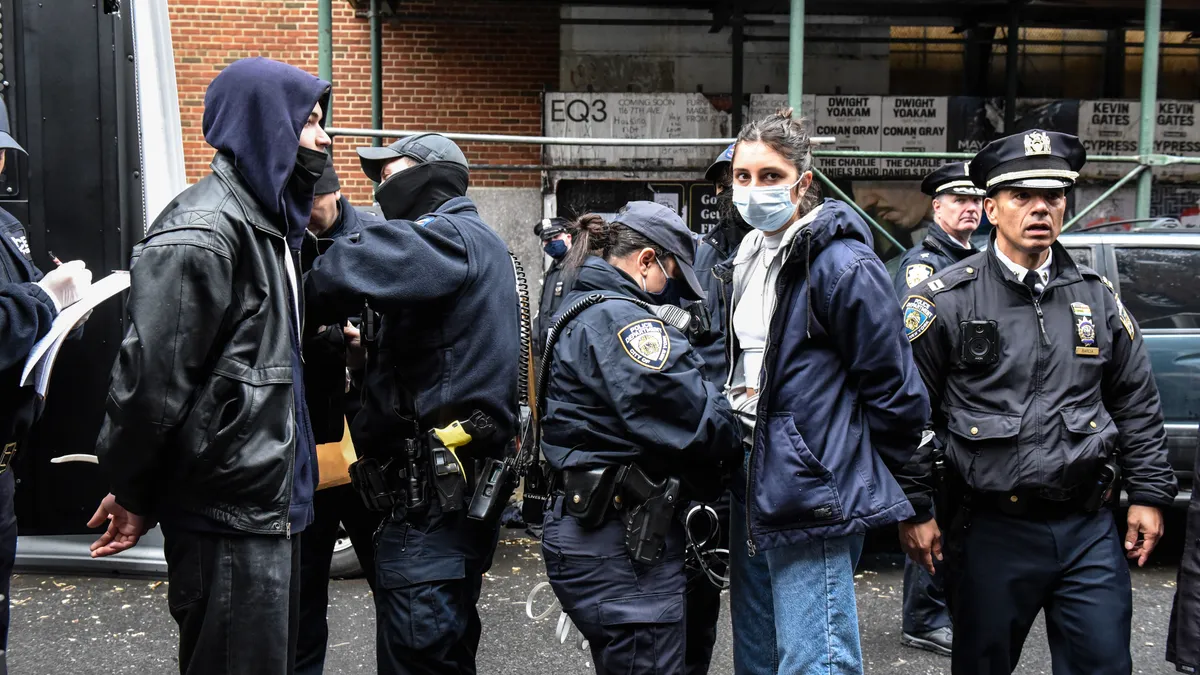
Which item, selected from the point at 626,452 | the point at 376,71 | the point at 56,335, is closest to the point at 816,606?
the point at 626,452

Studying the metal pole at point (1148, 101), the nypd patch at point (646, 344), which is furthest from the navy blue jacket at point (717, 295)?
the metal pole at point (1148, 101)

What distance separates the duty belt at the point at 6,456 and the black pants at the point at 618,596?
168 centimetres

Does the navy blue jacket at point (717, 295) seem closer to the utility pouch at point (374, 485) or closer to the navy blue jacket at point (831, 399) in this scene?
the navy blue jacket at point (831, 399)

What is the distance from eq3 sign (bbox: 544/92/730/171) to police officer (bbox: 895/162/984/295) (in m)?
6.12

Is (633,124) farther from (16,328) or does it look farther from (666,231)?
(16,328)

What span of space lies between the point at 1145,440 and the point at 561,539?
175 cm

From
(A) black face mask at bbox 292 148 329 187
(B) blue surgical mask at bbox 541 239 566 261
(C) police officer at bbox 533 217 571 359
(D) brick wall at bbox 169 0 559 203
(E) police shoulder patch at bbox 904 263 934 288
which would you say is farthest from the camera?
(D) brick wall at bbox 169 0 559 203

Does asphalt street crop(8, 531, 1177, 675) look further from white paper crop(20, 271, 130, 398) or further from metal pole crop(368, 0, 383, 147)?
metal pole crop(368, 0, 383, 147)

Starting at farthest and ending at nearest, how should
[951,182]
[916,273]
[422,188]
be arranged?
[951,182] → [916,273] → [422,188]

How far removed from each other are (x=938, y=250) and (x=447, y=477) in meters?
3.10

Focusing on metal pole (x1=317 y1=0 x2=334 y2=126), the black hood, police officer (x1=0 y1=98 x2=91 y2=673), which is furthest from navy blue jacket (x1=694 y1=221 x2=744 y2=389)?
metal pole (x1=317 y1=0 x2=334 y2=126)

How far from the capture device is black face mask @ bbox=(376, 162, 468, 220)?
3.53 meters

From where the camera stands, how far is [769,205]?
320 cm

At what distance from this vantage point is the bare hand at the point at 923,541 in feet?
10.7
